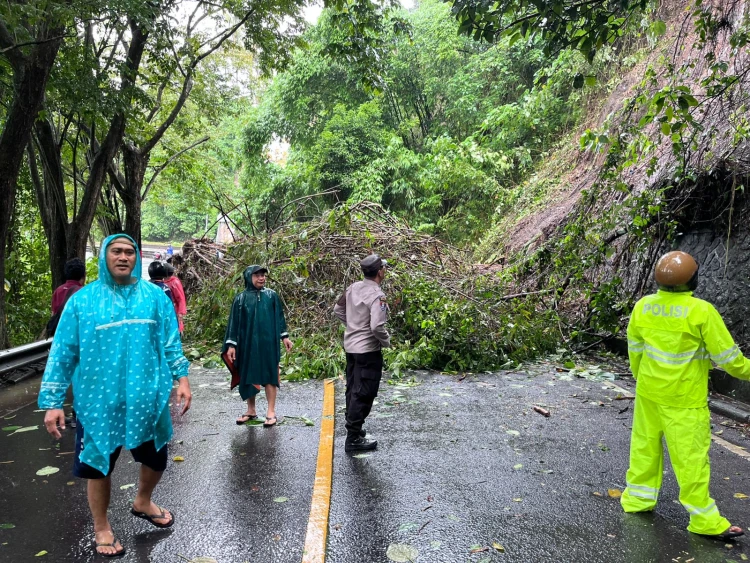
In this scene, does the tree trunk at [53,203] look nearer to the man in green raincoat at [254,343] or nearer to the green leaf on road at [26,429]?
the green leaf on road at [26,429]

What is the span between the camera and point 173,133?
61.0 ft

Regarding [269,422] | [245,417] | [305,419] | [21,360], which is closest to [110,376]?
[269,422]

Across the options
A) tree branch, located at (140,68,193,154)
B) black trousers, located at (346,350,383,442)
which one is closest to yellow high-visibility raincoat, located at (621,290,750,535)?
black trousers, located at (346,350,383,442)

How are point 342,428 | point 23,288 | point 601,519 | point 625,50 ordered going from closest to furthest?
point 601,519 < point 342,428 < point 23,288 < point 625,50

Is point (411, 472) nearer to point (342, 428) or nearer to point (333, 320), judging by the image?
point (342, 428)

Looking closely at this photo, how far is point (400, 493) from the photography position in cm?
407

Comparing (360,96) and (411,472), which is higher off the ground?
(360,96)

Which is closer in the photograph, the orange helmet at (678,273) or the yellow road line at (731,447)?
the orange helmet at (678,273)

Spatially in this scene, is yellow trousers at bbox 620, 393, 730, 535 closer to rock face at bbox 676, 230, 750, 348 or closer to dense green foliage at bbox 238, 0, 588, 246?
rock face at bbox 676, 230, 750, 348

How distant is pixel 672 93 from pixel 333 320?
18.8 feet

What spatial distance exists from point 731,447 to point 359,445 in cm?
341

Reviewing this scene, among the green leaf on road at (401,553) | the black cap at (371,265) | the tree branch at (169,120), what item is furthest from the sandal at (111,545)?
the tree branch at (169,120)

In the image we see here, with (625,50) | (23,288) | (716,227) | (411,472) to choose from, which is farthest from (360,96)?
(411,472)

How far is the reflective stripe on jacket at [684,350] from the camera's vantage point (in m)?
3.43
